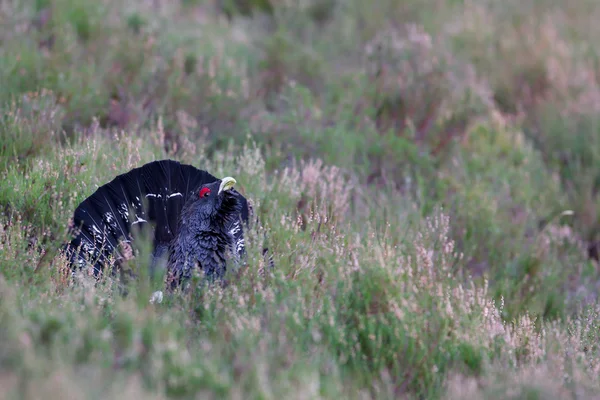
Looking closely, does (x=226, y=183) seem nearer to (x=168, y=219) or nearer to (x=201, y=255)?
(x=201, y=255)

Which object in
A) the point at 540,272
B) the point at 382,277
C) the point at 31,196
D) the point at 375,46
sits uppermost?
the point at 375,46

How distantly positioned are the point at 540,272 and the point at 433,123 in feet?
7.00

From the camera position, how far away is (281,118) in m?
6.84

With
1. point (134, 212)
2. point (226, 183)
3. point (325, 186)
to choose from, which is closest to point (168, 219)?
point (134, 212)

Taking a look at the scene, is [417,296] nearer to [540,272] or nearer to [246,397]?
[246,397]

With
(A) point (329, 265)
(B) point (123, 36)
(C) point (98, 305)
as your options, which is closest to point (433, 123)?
(B) point (123, 36)

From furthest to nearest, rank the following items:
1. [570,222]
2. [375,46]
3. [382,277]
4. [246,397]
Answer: [375,46], [570,222], [382,277], [246,397]

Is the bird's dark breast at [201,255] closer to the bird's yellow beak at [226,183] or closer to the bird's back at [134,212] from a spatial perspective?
the bird's back at [134,212]

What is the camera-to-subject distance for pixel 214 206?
15.0 ft

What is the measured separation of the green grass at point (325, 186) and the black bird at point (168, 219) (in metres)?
0.18

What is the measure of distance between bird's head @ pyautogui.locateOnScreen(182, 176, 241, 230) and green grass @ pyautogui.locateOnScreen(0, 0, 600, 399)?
0.31 m

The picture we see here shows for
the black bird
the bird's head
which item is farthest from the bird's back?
the bird's head

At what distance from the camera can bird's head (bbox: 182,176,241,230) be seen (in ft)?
15.0

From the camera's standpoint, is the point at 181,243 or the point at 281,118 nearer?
the point at 181,243
